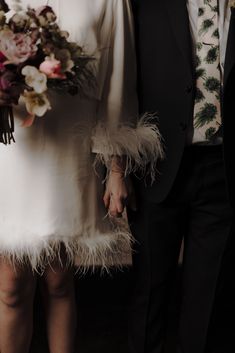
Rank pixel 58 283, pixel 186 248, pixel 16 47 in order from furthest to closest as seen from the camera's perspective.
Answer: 1. pixel 186 248
2. pixel 58 283
3. pixel 16 47

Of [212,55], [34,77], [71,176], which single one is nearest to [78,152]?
[71,176]

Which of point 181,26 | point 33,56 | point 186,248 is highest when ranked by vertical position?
point 181,26

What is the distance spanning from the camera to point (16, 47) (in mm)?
1351

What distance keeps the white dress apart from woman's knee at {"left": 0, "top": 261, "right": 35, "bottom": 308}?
0.05m

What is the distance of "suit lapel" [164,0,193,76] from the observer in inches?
67.8

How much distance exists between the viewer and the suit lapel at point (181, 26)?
172 cm

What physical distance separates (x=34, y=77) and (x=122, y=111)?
47 centimetres

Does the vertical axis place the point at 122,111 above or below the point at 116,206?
above

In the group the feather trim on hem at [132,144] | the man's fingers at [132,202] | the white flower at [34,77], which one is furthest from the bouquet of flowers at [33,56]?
the man's fingers at [132,202]

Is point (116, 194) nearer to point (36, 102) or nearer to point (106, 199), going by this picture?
point (106, 199)

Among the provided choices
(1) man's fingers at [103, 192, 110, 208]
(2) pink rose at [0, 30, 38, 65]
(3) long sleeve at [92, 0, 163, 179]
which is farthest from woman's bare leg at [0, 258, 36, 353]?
(2) pink rose at [0, 30, 38, 65]

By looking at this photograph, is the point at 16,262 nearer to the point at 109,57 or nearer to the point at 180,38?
the point at 109,57

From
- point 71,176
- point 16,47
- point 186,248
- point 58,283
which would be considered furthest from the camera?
point 186,248

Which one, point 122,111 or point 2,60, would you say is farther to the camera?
point 122,111
